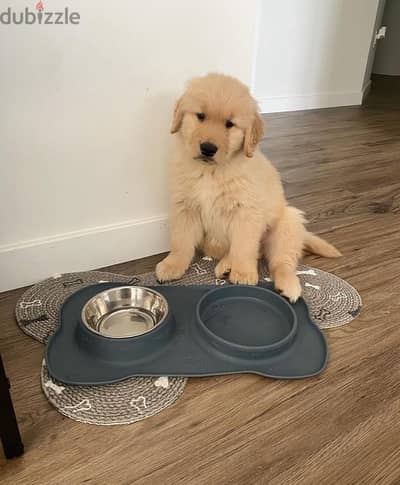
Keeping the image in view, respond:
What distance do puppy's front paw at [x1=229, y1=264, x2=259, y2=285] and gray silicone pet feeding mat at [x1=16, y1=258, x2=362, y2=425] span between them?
7 centimetres

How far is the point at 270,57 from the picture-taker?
12.9 feet

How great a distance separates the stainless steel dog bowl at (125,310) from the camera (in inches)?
50.6

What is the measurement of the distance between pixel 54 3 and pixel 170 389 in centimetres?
108

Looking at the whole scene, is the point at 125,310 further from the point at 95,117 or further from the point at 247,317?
the point at 95,117

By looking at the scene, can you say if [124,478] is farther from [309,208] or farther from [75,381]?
[309,208]

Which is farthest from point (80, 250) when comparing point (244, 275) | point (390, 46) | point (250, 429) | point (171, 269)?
point (390, 46)

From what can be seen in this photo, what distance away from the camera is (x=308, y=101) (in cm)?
434

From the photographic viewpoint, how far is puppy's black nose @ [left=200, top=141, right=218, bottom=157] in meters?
1.33

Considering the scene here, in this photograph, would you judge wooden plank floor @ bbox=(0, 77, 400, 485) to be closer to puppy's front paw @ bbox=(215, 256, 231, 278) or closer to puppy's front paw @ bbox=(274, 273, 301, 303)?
puppy's front paw @ bbox=(274, 273, 301, 303)

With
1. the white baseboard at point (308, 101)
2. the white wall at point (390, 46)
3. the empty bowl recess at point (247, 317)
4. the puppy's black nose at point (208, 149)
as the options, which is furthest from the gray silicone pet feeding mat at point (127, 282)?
the white wall at point (390, 46)

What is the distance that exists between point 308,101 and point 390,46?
2447 mm

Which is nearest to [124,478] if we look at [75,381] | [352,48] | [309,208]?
[75,381]

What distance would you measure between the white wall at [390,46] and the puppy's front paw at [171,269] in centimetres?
546

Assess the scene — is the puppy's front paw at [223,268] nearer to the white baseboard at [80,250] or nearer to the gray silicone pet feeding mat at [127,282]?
the gray silicone pet feeding mat at [127,282]
